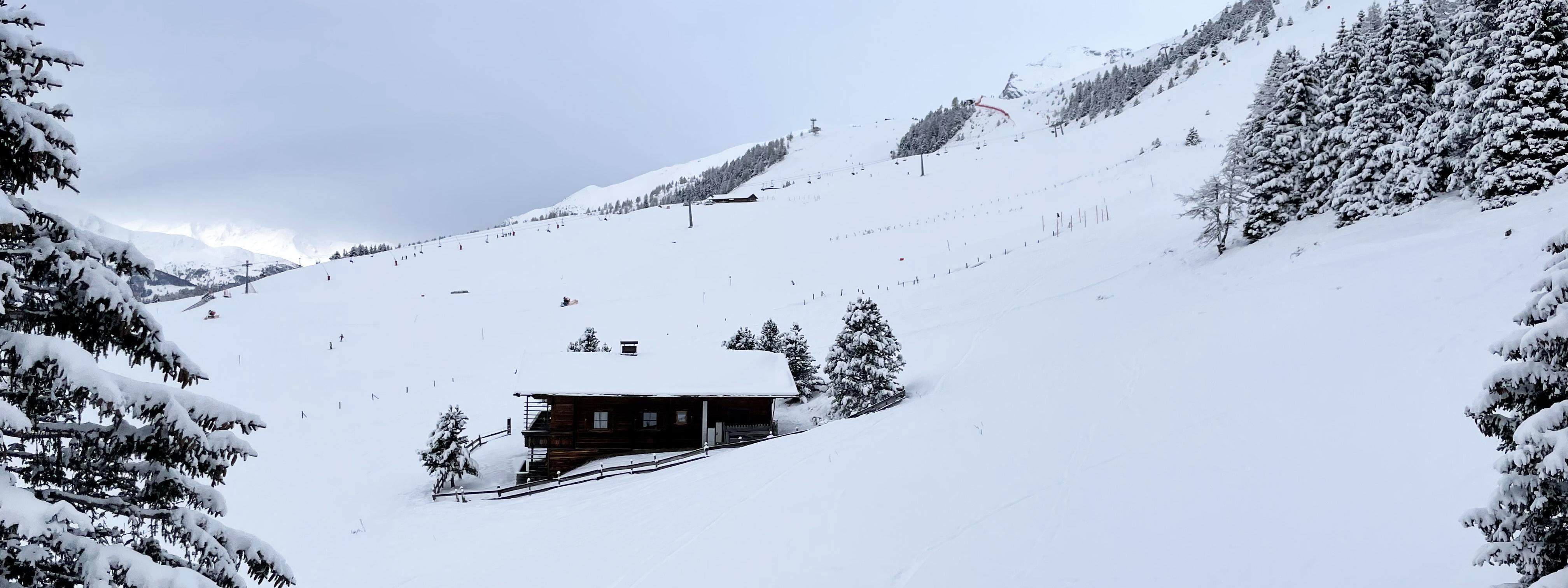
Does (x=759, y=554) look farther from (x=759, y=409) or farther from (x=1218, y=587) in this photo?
(x=759, y=409)

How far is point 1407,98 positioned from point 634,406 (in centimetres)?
3284

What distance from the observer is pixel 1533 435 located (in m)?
5.67

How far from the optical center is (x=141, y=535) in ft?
18.9

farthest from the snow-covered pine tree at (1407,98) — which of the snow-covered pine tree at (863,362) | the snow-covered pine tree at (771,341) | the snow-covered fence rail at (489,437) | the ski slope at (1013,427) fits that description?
the snow-covered fence rail at (489,437)

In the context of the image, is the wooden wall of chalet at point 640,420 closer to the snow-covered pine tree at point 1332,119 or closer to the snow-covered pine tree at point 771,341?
the snow-covered pine tree at point 771,341

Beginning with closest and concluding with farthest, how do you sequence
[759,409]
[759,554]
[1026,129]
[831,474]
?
[759,554] < [831,474] < [759,409] < [1026,129]

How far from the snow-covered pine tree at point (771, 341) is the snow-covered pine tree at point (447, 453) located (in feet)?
48.2

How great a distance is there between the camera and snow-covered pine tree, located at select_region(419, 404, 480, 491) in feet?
83.6

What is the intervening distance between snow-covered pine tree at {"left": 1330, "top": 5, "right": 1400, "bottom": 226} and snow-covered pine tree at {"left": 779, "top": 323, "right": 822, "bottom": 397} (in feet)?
74.7

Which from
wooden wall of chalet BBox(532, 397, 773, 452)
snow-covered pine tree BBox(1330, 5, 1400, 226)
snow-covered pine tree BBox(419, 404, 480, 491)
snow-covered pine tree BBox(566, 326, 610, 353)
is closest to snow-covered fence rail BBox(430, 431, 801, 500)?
snow-covered pine tree BBox(419, 404, 480, 491)

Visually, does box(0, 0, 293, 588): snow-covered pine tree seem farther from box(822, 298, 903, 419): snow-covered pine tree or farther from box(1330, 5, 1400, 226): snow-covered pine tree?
box(1330, 5, 1400, 226): snow-covered pine tree

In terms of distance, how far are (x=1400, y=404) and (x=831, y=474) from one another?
36.8 ft

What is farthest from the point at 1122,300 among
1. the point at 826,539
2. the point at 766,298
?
the point at 766,298

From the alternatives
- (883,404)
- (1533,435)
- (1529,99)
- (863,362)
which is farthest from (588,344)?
(1529,99)
